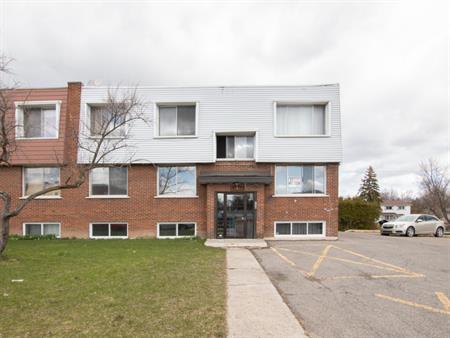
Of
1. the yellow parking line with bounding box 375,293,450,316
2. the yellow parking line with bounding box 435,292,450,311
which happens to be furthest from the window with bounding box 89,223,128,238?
the yellow parking line with bounding box 435,292,450,311

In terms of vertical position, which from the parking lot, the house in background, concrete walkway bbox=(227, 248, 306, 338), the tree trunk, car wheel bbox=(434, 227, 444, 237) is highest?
the tree trunk

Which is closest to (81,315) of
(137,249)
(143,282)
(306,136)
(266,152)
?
(143,282)

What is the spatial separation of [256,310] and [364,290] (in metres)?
2.79

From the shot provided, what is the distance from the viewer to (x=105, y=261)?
927 cm

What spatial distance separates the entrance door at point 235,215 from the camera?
15.5 m

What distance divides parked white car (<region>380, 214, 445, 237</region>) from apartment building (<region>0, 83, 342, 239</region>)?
772cm

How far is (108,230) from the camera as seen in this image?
634 inches

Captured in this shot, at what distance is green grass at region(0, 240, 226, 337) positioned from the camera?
4418 mm

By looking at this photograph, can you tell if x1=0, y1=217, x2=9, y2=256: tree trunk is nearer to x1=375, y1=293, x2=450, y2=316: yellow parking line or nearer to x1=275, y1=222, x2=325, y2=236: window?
x1=375, y1=293, x2=450, y2=316: yellow parking line

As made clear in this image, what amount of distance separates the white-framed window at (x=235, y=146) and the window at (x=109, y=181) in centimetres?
479

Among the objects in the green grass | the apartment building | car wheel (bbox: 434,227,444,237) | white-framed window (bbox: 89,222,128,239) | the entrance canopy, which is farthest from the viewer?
car wheel (bbox: 434,227,444,237)

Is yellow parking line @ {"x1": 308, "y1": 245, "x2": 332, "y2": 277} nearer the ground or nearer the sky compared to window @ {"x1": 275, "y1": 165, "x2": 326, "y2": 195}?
nearer the ground

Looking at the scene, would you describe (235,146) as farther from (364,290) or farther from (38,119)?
(364,290)

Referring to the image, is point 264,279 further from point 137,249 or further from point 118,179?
point 118,179
